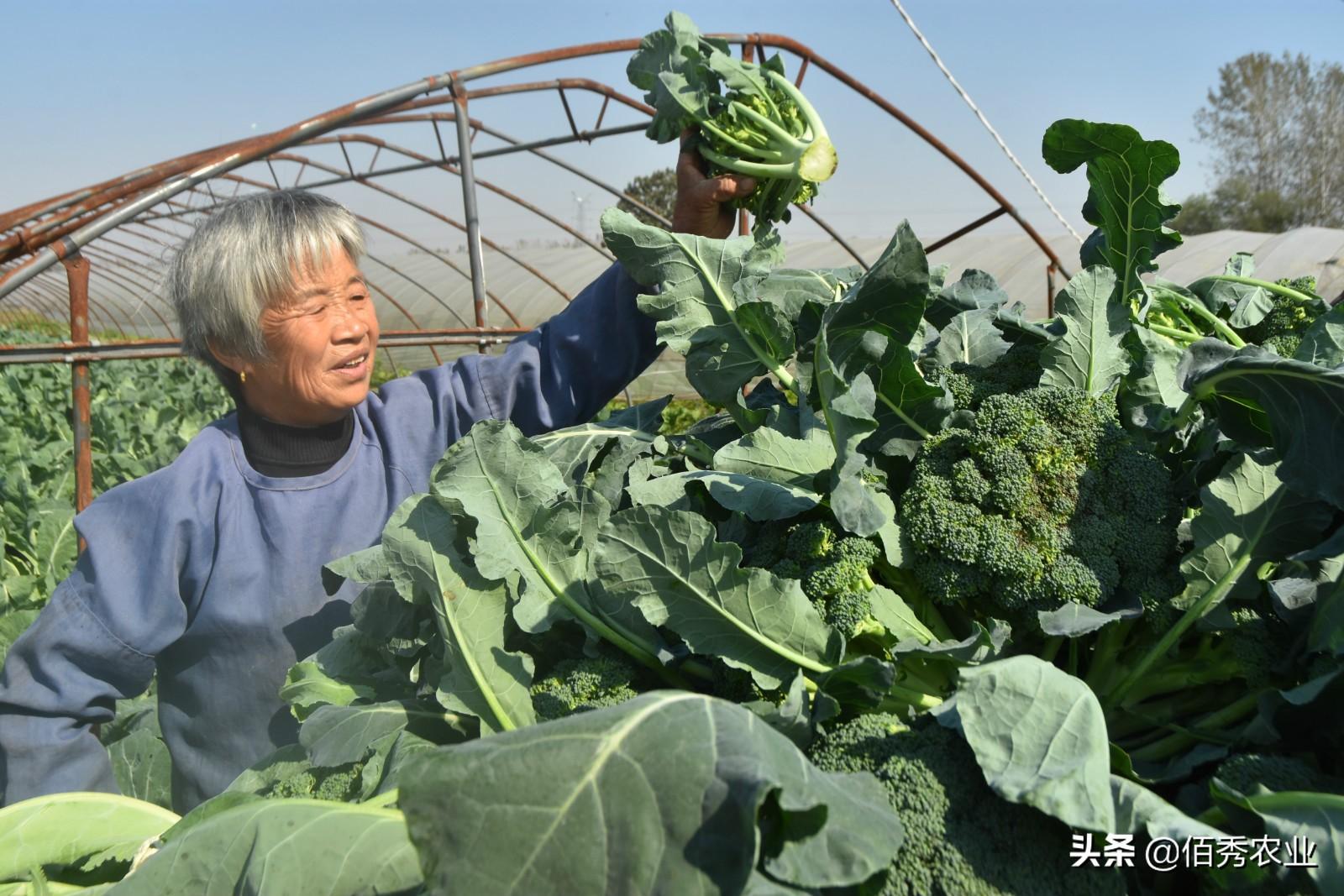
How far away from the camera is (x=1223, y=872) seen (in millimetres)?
961

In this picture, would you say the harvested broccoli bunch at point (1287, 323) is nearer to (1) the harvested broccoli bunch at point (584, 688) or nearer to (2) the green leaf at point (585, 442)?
(2) the green leaf at point (585, 442)

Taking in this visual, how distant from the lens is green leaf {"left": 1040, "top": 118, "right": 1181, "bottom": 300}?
1486 millimetres

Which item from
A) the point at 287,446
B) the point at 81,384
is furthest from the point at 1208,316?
the point at 81,384

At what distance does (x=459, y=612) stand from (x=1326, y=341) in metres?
1.19

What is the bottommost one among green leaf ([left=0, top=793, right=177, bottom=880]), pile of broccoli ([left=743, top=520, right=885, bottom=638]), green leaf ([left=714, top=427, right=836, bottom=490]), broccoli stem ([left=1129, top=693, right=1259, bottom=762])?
green leaf ([left=0, top=793, right=177, bottom=880])

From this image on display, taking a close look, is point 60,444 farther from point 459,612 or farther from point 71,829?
point 459,612

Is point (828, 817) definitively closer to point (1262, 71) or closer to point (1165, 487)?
point (1165, 487)

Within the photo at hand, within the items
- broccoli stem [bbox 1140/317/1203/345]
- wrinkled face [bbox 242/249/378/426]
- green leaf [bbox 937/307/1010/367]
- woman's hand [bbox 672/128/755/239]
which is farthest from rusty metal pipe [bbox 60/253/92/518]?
broccoli stem [bbox 1140/317/1203/345]

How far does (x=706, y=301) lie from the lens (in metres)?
1.52

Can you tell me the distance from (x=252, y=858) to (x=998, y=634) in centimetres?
81

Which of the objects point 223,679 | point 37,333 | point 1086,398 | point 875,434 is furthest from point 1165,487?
point 37,333

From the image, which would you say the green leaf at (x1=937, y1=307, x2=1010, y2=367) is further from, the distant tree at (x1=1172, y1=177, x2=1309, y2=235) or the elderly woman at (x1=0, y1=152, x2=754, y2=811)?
the distant tree at (x1=1172, y1=177, x2=1309, y2=235)

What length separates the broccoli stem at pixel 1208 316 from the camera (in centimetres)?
170

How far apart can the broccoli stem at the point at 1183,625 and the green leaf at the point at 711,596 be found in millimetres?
341
